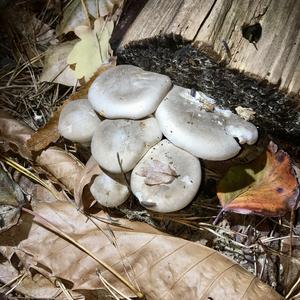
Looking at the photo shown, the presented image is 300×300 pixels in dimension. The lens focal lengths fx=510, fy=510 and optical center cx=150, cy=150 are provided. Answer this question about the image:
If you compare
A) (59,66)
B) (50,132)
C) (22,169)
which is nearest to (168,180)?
(50,132)

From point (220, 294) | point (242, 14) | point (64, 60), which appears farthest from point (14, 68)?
point (220, 294)

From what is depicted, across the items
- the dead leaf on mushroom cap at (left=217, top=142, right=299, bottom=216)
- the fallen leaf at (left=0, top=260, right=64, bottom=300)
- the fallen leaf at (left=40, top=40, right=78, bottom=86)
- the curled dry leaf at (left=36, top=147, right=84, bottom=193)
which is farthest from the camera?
the fallen leaf at (left=40, top=40, right=78, bottom=86)

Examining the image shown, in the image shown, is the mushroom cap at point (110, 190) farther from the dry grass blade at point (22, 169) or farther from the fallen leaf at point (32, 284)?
the fallen leaf at point (32, 284)

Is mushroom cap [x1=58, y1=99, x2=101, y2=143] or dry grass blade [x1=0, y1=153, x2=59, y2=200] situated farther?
dry grass blade [x1=0, y1=153, x2=59, y2=200]

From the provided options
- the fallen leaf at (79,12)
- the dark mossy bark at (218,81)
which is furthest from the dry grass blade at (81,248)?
the fallen leaf at (79,12)

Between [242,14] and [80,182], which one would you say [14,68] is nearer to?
[80,182]

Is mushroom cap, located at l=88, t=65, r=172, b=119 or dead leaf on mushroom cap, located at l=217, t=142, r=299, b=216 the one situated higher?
mushroom cap, located at l=88, t=65, r=172, b=119

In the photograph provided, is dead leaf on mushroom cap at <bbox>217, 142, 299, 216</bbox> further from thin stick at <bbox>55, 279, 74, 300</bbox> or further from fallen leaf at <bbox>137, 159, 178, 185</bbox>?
thin stick at <bbox>55, 279, 74, 300</bbox>

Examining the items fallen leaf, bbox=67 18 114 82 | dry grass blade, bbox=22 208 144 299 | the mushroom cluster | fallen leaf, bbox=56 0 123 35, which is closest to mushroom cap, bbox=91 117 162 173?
the mushroom cluster
